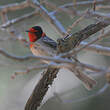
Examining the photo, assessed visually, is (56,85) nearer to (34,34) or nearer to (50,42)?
(34,34)

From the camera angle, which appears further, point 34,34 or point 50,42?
point 34,34

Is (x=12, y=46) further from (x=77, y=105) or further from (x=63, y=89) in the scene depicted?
(x=77, y=105)

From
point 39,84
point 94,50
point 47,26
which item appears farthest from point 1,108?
point 39,84

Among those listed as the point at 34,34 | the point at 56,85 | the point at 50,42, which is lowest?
the point at 56,85

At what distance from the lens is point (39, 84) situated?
344 cm

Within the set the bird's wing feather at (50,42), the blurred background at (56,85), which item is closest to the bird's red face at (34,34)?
the bird's wing feather at (50,42)

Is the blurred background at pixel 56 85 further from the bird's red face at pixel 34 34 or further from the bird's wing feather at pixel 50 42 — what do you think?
the bird's wing feather at pixel 50 42

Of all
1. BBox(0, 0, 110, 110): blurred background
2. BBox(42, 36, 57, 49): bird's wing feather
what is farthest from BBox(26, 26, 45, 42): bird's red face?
BBox(0, 0, 110, 110): blurred background

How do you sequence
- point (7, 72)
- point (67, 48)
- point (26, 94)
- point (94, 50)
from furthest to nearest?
point (7, 72), point (26, 94), point (94, 50), point (67, 48)

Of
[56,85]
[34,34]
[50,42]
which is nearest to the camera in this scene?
[50,42]

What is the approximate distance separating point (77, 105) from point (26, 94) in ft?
3.75

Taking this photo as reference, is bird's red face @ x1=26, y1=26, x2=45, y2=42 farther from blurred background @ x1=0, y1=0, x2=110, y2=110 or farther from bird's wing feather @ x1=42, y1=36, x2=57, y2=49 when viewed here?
blurred background @ x1=0, y1=0, x2=110, y2=110

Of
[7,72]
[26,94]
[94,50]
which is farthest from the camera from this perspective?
[7,72]

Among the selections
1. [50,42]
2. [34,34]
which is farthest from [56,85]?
[50,42]
